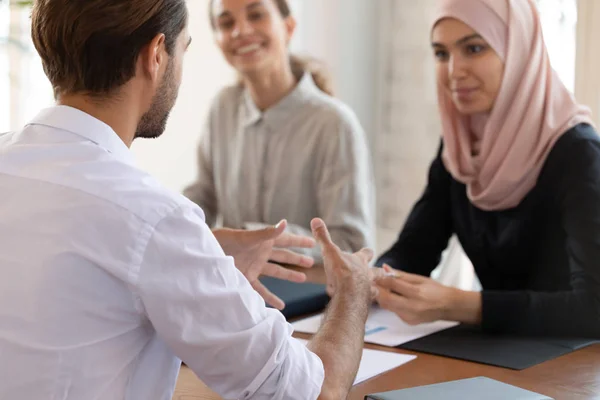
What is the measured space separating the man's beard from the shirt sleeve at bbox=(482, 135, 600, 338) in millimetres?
798

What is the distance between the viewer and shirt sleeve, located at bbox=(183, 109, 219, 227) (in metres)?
2.89

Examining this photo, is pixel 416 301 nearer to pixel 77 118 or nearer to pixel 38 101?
pixel 77 118

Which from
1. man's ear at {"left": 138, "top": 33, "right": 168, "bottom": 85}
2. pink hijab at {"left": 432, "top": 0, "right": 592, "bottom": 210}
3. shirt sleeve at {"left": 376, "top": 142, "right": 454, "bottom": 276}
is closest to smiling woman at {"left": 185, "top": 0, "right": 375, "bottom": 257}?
shirt sleeve at {"left": 376, "top": 142, "right": 454, "bottom": 276}

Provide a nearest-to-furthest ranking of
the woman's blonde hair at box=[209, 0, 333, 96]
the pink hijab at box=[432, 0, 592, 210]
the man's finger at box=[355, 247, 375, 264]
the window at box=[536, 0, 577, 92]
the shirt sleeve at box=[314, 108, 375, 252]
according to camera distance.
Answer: the man's finger at box=[355, 247, 375, 264]
the pink hijab at box=[432, 0, 592, 210]
the shirt sleeve at box=[314, 108, 375, 252]
the woman's blonde hair at box=[209, 0, 333, 96]
the window at box=[536, 0, 577, 92]

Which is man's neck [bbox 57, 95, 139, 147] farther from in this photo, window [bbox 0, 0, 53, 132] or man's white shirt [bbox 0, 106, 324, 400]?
window [bbox 0, 0, 53, 132]

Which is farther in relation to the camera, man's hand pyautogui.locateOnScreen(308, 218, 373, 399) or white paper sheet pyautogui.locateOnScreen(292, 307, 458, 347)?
white paper sheet pyautogui.locateOnScreen(292, 307, 458, 347)

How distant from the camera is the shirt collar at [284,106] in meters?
2.77

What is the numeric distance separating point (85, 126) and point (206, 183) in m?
1.83

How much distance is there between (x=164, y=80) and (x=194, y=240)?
30 cm

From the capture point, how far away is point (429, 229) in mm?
2195

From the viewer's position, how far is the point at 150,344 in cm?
112

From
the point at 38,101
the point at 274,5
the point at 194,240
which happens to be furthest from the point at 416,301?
the point at 38,101

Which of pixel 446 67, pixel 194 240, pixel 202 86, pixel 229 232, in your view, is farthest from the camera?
pixel 202 86

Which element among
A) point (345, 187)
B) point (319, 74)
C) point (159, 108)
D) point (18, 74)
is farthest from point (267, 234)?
point (18, 74)
